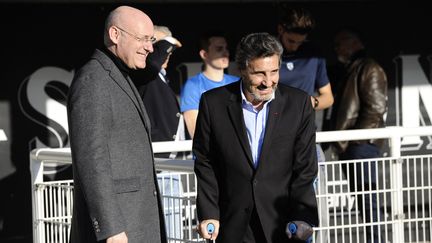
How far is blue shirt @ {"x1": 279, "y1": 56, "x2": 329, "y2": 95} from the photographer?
8.05 meters

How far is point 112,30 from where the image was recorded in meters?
5.42

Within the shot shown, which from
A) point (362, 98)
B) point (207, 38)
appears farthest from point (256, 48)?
point (362, 98)

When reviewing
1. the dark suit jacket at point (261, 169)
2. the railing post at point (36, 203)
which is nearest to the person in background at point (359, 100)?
the railing post at point (36, 203)

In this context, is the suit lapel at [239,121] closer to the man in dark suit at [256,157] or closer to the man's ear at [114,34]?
the man in dark suit at [256,157]

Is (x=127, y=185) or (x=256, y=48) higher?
(x=256, y=48)

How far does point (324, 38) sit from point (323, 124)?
86 cm

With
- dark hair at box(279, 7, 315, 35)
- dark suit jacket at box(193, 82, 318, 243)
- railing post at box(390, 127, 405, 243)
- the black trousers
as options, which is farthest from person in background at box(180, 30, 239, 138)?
the black trousers

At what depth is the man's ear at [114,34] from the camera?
17.8ft

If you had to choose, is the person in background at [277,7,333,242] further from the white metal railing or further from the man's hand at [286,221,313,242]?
the man's hand at [286,221,313,242]

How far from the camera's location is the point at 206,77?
8.55 meters

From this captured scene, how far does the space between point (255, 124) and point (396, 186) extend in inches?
84.1

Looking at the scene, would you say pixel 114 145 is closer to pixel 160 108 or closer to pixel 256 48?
pixel 256 48

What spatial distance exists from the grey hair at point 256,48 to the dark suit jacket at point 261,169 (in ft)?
0.74

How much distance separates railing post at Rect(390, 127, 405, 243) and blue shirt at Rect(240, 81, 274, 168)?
208 cm
